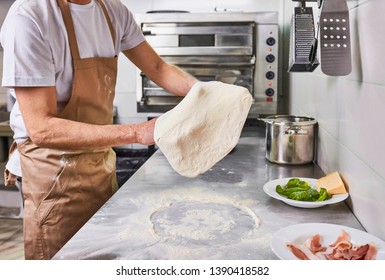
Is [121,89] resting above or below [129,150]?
above

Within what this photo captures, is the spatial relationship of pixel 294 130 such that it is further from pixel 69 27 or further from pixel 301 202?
pixel 69 27

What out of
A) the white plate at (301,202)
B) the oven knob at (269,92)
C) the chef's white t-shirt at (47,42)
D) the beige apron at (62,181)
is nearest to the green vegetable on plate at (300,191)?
the white plate at (301,202)

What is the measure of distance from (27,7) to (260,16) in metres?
1.47

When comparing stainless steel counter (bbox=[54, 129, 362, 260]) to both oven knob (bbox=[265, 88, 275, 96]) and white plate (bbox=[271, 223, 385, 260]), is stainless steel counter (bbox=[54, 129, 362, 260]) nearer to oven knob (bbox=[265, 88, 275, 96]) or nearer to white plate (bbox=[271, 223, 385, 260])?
white plate (bbox=[271, 223, 385, 260])

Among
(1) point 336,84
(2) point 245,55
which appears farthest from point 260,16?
(1) point 336,84

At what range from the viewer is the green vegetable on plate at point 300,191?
119cm

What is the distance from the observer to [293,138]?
161 centimetres

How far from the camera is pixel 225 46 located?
93.0 inches

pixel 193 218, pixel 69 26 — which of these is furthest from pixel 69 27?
pixel 193 218

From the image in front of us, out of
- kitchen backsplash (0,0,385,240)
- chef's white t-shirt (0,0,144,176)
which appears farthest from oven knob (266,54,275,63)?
chef's white t-shirt (0,0,144,176)

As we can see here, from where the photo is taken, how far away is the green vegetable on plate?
3.91 feet

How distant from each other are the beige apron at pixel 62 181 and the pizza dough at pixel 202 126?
40 centimetres

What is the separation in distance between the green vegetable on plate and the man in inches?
17.5

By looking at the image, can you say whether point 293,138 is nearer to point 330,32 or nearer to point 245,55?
point 330,32
